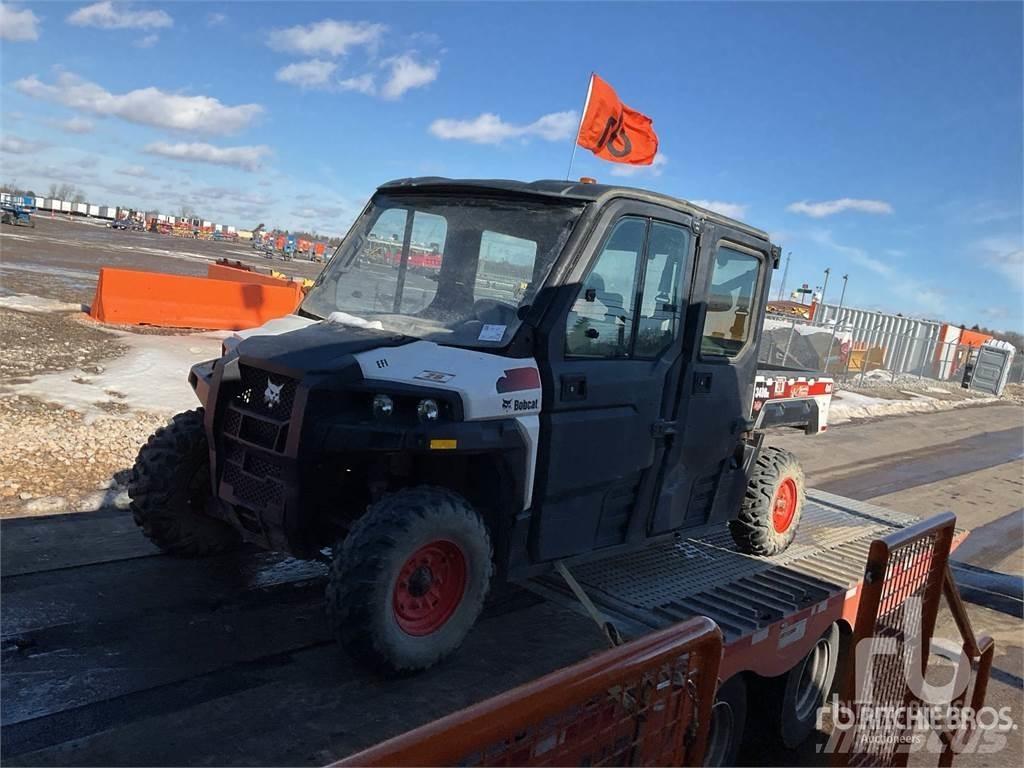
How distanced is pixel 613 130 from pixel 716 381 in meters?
2.97

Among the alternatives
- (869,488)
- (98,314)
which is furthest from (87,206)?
(869,488)

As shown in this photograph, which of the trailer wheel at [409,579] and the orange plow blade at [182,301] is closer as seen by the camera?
the trailer wheel at [409,579]

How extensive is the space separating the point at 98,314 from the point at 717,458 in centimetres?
1347

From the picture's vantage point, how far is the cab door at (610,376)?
3.69 m

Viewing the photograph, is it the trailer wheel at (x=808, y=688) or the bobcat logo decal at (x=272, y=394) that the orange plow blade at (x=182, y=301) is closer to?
the bobcat logo decal at (x=272, y=394)

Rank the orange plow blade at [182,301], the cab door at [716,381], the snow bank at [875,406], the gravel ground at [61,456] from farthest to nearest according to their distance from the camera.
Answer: the snow bank at [875,406] < the orange plow blade at [182,301] < the gravel ground at [61,456] < the cab door at [716,381]

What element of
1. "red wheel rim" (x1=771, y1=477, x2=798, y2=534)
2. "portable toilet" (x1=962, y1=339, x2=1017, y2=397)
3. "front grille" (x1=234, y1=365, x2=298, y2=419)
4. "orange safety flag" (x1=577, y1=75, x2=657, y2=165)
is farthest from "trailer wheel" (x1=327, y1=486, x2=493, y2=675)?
"portable toilet" (x1=962, y1=339, x2=1017, y2=397)

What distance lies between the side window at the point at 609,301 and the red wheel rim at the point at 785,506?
6.37ft

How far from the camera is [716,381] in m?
4.54

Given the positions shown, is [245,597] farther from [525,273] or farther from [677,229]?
[677,229]

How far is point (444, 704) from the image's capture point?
3.07 m

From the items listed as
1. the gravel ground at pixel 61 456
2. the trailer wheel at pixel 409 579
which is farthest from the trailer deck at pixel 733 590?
the gravel ground at pixel 61 456

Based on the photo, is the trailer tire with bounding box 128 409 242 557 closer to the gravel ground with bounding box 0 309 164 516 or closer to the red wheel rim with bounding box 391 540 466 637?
the red wheel rim with bounding box 391 540 466 637

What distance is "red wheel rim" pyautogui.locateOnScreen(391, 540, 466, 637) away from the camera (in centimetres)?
325
